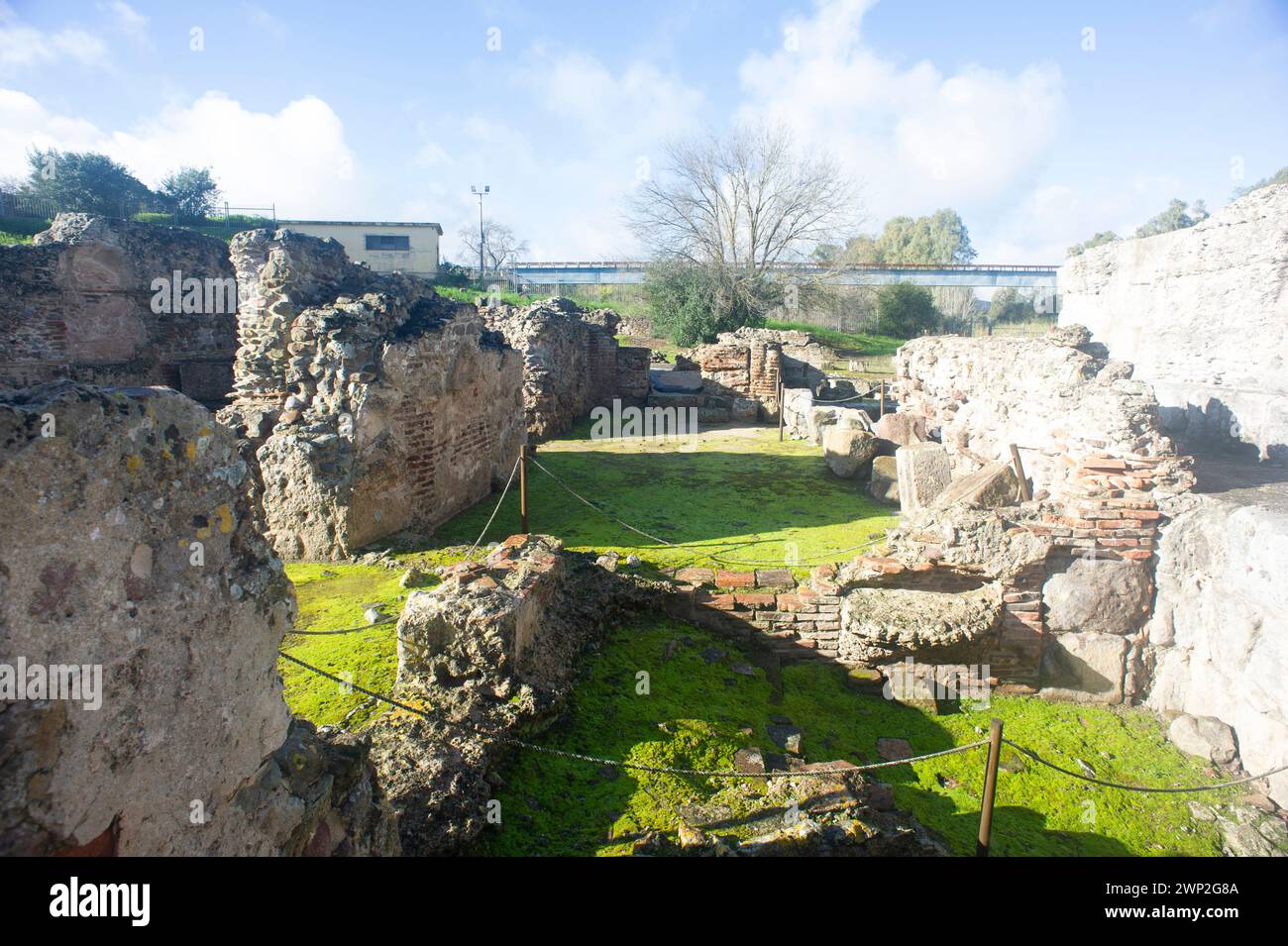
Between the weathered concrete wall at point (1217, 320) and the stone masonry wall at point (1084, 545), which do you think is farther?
the weathered concrete wall at point (1217, 320)

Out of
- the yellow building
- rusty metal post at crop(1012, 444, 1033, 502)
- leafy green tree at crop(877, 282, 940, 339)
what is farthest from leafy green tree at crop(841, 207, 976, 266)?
rusty metal post at crop(1012, 444, 1033, 502)

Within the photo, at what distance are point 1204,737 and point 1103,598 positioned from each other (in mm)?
1138

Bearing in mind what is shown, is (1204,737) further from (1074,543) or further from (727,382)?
(727,382)

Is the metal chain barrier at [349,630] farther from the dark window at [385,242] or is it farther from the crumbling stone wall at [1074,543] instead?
the dark window at [385,242]

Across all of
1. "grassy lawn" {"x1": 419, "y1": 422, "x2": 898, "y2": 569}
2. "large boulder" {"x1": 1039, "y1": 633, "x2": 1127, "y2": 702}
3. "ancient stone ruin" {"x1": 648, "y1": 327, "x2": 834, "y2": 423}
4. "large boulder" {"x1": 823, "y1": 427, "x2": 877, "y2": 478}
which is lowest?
"large boulder" {"x1": 1039, "y1": 633, "x2": 1127, "y2": 702}

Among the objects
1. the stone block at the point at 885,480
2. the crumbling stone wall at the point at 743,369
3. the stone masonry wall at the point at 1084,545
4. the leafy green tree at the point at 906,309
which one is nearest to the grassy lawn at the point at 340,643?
the stone masonry wall at the point at 1084,545

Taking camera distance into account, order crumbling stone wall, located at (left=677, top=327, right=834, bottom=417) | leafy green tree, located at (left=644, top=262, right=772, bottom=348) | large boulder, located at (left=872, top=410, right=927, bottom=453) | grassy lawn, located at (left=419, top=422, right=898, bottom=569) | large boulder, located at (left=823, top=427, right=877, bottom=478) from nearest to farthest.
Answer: grassy lawn, located at (left=419, top=422, right=898, bottom=569), large boulder, located at (left=823, top=427, right=877, bottom=478), large boulder, located at (left=872, top=410, right=927, bottom=453), crumbling stone wall, located at (left=677, top=327, right=834, bottom=417), leafy green tree, located at (left=644, top=262, right=772, bottom=348)

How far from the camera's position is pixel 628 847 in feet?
10.0

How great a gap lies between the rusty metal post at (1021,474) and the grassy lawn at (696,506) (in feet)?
4.61

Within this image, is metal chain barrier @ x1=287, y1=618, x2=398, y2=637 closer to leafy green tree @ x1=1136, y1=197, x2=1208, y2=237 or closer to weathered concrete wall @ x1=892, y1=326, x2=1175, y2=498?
weathered concrete wall @ x1=892, y1=326, x2=1175, y2=498

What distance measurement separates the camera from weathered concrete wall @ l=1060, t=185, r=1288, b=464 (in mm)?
8781

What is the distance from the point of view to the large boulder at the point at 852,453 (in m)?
10.0

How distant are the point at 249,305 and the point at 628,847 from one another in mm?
6575

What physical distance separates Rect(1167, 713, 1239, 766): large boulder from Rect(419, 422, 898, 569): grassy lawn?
289 cm
